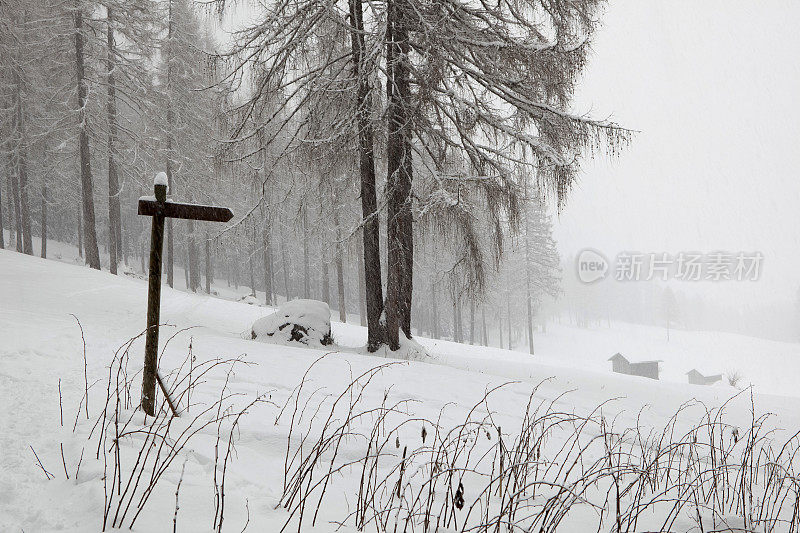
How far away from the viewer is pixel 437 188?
718cm

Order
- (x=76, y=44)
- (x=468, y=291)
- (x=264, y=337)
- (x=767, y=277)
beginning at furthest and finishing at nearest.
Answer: (x=767, y=277), (x=76, y=44), (x=264, y=337), (x=468, y=291)

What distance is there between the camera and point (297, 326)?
8539 mm

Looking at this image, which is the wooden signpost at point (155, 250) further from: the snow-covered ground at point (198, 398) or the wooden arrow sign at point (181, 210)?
the snow-covered ground at point (198, 398)

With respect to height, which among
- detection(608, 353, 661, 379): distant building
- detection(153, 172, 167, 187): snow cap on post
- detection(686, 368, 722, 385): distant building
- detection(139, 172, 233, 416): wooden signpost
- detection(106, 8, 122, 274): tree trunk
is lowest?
detection(686, 368, 722, 385): distant building

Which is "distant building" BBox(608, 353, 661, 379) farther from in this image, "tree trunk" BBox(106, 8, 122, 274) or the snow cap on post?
the snow cap on post

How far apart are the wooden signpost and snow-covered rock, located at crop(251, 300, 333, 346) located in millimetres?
5312

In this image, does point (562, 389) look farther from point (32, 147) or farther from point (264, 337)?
point (32, 147)

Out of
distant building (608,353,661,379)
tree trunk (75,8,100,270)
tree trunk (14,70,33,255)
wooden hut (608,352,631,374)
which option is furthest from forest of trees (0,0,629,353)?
wooden hut (608,352,631,374)

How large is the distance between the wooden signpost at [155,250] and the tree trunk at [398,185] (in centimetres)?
427

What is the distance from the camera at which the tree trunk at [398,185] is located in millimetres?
6922

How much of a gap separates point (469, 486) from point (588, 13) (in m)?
6.91

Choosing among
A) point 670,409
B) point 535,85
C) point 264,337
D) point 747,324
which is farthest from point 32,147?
point 747,324

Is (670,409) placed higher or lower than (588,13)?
lower

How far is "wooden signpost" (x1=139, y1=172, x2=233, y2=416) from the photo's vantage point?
3.04 m
